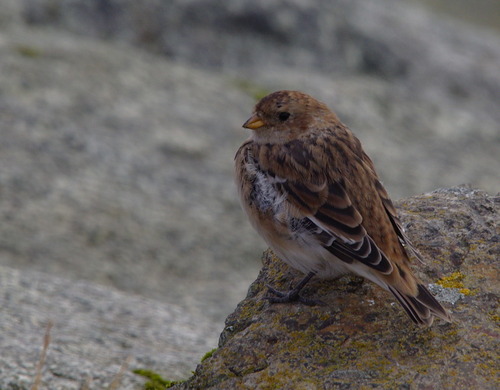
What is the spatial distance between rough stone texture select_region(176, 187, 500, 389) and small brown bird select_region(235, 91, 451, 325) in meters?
0.14

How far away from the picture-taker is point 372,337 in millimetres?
4527

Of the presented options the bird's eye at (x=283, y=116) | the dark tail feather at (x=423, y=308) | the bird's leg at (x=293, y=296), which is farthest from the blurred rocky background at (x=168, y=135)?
the dark tail feather at (x=423, y=308)

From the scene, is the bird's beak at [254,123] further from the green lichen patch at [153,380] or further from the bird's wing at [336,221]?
the green lichen patch at [153,380]

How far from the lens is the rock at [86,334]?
5.66 metres

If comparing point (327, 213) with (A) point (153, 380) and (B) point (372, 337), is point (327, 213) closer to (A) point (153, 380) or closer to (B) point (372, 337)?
(B) point (372, 337)

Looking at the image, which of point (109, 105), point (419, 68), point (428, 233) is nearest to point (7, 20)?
point (109, 105)

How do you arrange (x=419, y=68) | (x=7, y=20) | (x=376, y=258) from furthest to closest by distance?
(x=419, y=68) → (x=7, y=20) → (x=376, y=258)

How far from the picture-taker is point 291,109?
19.8 feet

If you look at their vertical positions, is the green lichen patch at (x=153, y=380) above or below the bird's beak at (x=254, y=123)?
below

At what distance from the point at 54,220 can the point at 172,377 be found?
4.15m

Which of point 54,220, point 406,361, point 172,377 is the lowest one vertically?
point 406,361

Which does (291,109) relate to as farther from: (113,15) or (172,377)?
(113,15)

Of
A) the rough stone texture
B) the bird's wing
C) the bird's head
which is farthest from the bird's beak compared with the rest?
the rough stone texture

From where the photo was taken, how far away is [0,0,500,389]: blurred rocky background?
7.55 meters
